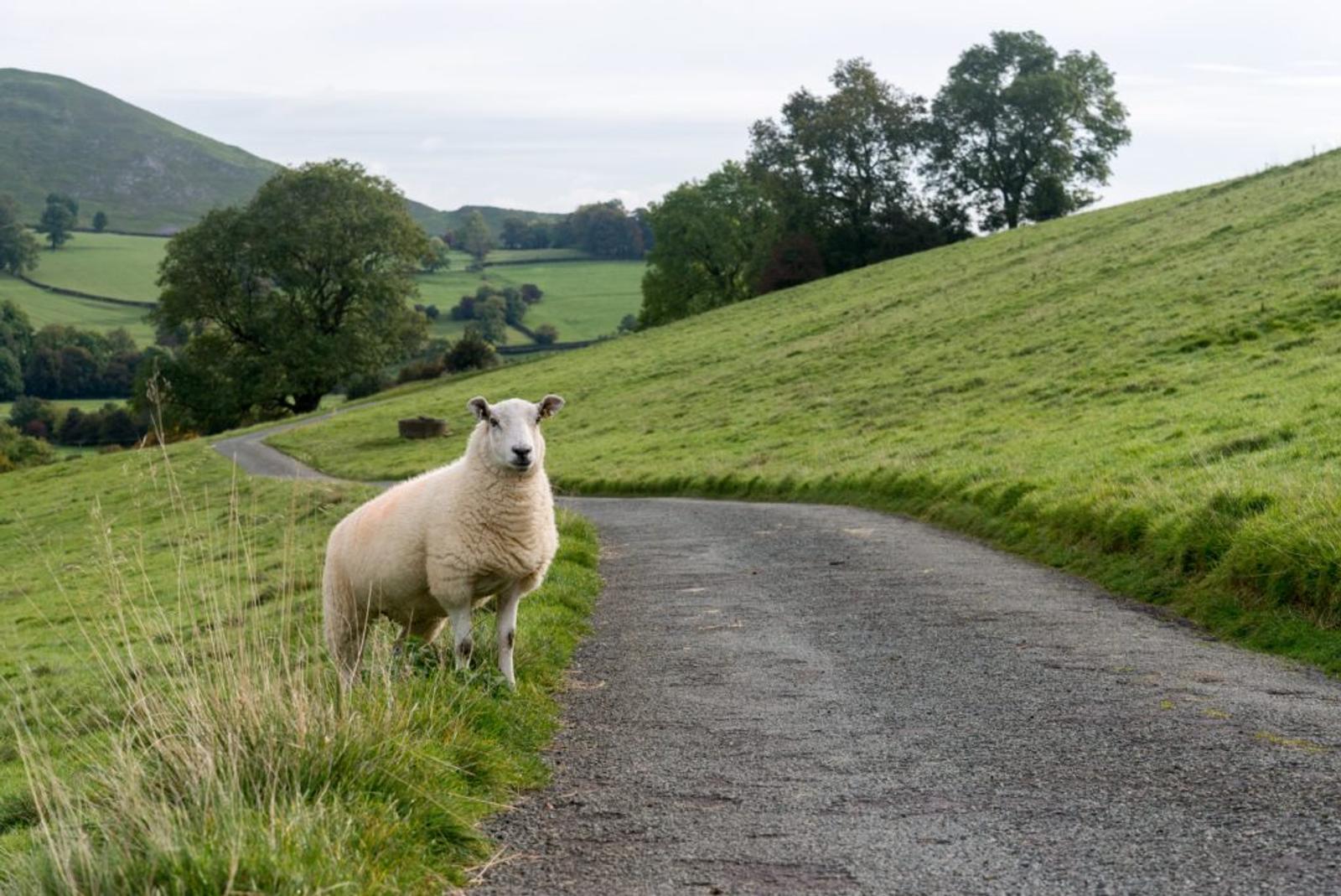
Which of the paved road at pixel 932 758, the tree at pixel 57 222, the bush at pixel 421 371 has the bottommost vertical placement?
the bush at pixel 421 371

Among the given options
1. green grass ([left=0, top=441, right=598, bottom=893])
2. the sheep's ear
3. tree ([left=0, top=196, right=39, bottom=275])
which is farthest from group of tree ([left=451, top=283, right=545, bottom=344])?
green grass ([left=0, top=441, right=598, bottom=893])

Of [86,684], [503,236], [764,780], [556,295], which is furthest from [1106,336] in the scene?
[503,236]

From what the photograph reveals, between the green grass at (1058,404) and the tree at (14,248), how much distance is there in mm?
110596

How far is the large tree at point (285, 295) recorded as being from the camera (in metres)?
76.6

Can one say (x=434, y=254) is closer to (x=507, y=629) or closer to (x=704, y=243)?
(x=704, y=243)

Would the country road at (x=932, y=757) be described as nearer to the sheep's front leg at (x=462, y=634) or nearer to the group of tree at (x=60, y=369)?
the sheep's front leg at (x=462, y=634)

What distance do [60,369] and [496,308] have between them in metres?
38.8

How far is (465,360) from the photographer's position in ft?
274

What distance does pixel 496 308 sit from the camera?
12794 cm

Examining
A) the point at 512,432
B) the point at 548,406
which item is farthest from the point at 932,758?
the point at 548,406

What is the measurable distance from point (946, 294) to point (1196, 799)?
47484 millimetres

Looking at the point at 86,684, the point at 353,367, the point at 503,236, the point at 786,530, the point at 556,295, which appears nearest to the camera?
the point at 86,684

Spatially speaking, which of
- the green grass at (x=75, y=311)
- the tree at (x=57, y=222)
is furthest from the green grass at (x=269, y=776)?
Result: the tree at (x=57, y=222)

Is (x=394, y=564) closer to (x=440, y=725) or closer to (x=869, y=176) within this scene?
(x=440, y=725)
